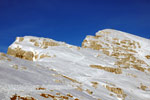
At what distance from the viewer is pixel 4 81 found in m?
18.3

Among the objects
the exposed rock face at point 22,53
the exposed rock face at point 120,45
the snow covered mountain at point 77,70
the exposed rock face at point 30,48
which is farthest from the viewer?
the exposed rock face at point 120,45

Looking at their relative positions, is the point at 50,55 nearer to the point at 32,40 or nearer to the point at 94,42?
the point at 32,40

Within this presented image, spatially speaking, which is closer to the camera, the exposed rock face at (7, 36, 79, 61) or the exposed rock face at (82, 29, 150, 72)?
the exposed rock face at (7, 36, 79, 61)

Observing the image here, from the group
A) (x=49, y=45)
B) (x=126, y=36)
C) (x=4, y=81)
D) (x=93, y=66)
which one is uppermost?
(x=126, y=36)

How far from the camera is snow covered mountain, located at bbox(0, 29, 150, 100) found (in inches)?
796

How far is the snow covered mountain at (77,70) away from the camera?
796 inches

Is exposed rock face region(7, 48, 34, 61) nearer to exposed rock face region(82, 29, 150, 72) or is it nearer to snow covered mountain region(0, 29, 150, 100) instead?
snow covered mountain region(0, 29, 150, 100)

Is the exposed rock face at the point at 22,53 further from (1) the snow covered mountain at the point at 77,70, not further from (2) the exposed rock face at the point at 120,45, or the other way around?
(2) the exposed rock face at the point at 120,45

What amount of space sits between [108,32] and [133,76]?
55.8 meters

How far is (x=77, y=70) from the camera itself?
42.6 meters

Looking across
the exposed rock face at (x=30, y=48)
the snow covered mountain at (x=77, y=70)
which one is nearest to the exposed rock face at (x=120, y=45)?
the snow covered mountain at (x=77, y=70)

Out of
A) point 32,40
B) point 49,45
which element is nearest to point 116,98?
point 49,45

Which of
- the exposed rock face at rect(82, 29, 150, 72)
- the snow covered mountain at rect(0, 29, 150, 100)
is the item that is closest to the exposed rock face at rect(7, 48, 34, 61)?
the snow covered mountain at rect(0, 29, 150, 100)

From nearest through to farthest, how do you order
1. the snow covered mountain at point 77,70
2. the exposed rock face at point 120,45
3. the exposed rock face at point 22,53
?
the snow covered mountain at point 77,70 → the exposed rock face at point 22,53 → the exposed rock face at point 120,45
